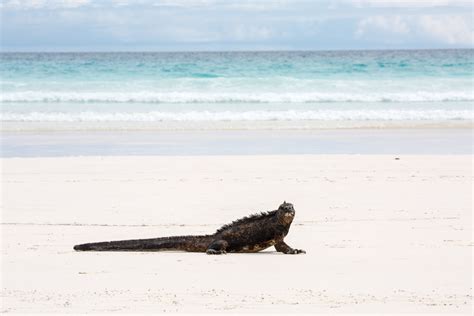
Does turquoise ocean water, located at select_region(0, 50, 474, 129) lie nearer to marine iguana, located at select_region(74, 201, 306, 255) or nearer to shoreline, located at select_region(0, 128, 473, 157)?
shoreline, located at select_region(0, 128, 473, 157)

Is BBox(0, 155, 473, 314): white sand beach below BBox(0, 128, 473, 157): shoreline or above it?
above

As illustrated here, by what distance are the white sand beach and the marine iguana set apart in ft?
0.37

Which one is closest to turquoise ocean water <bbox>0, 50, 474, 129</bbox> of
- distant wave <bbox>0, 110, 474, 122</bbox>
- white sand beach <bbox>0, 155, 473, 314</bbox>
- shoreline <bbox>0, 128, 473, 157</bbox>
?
distant wave <bbox>0, 110, 474, 122</bbox>

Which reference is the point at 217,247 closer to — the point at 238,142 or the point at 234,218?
the point at 234,218

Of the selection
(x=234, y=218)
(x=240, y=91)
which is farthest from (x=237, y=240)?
(x=240, y=91)

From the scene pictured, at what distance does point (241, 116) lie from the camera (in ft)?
74.0

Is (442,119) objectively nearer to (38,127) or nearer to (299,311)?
(38,127)

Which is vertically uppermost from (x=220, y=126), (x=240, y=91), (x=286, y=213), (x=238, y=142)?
(x=286, y=213)

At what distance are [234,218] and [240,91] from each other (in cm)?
2279

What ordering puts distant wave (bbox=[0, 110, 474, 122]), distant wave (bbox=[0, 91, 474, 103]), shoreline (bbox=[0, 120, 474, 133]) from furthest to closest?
Result: distant wave (bbox=[0, 91, 474, 103]) < distant wave (bbox=[0, 110, 474, 122]) < shoreline (bbox=[0, 120, 474, 133])

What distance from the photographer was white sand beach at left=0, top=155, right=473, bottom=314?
18.2 feet

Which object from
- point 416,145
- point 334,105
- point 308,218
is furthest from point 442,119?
point 308,218

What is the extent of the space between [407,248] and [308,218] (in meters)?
1.69

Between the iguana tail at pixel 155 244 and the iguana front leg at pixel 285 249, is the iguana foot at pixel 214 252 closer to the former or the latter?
the iguana tail at pixel 155 244
